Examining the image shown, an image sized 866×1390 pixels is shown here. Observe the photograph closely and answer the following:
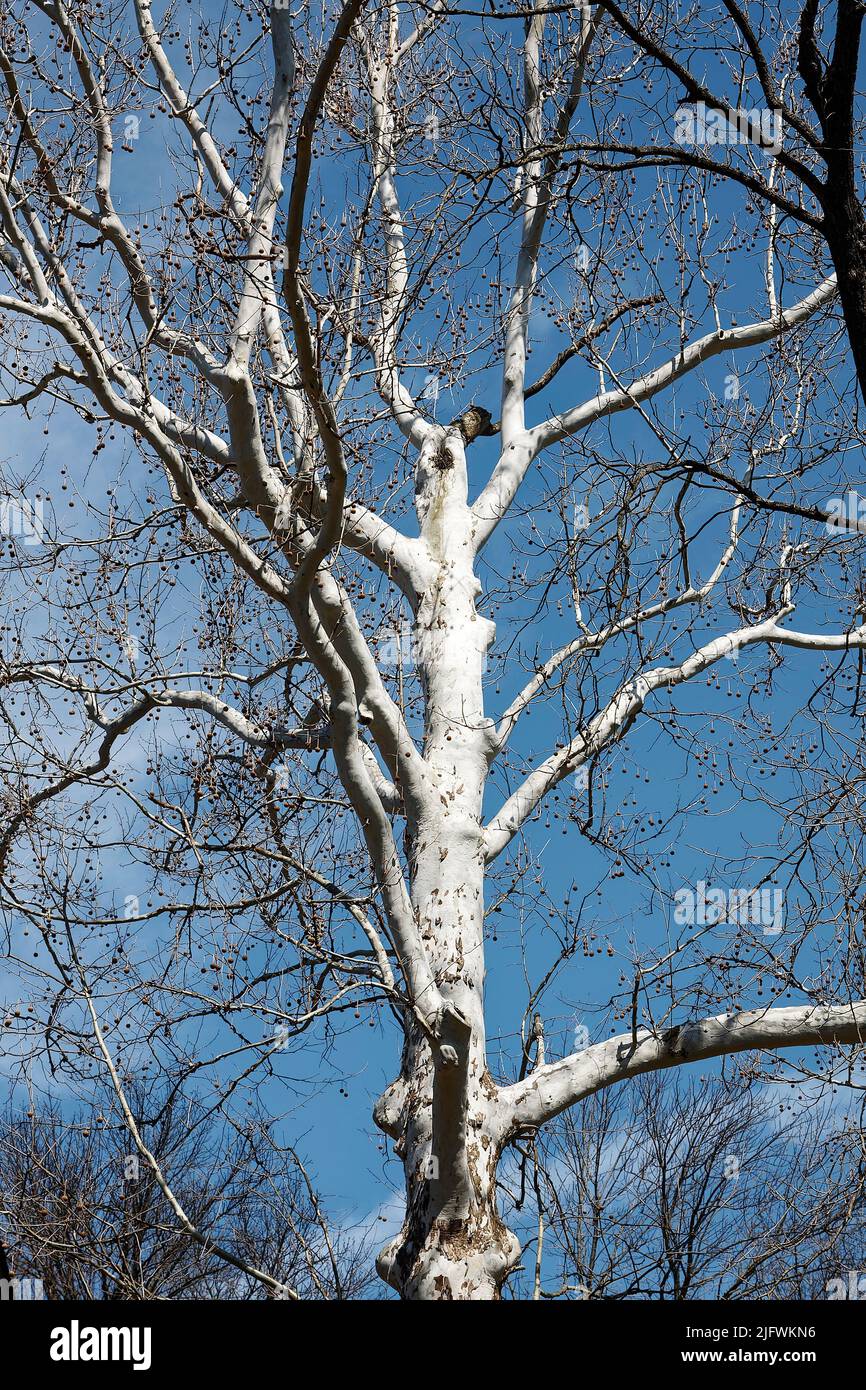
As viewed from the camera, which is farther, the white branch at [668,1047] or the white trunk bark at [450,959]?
the white branch at [668,1047]

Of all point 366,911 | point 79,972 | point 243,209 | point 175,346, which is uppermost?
point 243,209

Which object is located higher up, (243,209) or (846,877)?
(243,209)

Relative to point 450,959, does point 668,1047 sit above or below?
below

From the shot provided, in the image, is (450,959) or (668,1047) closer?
(450,959)

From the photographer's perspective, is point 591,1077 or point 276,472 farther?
point 591,1077

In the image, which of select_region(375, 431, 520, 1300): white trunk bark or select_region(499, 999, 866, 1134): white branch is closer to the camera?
select_region(375, 431, 520, 1300): white trunk bark

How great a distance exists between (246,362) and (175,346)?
1218mm

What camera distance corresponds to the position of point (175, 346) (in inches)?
255
